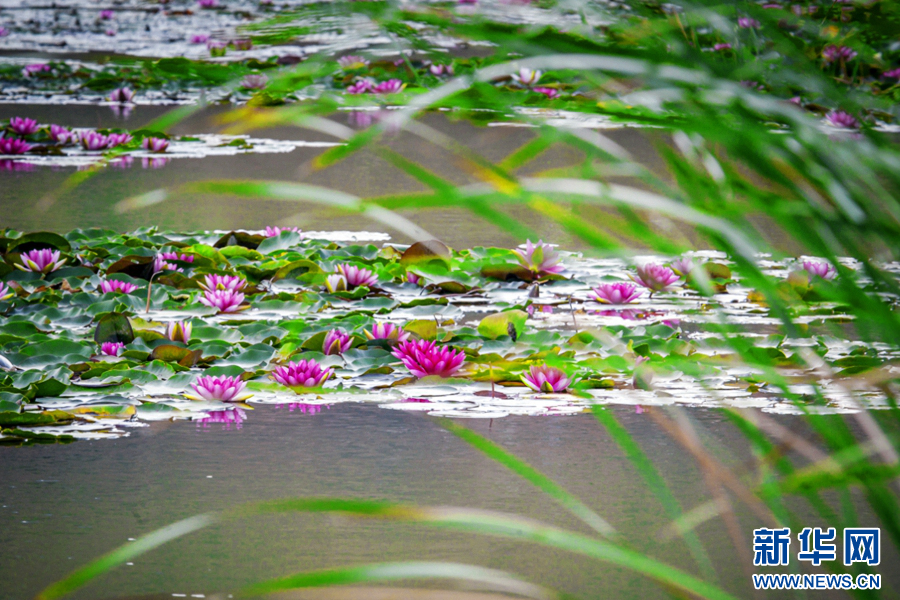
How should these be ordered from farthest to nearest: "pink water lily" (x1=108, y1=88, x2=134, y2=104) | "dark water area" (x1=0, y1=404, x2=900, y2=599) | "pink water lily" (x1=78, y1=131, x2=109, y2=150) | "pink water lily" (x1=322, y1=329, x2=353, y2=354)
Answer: "pink water lily" (x1=108, y1=88, x2=134, y2=104), "pink water lily" (x1=78, y1=131, x2=109, y2=150), "pink water lily" (x1=322, y1=329, x2=353, y2=354), "dark water area" (x1=0, y1=404, x2=900, y2=599)

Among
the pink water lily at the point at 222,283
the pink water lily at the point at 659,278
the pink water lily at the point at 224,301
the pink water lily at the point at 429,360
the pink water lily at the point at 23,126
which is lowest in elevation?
the pink water lily at the point at 659,278

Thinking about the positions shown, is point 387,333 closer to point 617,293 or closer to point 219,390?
point 219,390

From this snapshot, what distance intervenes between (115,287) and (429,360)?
932mm

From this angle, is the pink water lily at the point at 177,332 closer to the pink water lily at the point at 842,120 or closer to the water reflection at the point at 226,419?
the water reflection at the point at 226,419

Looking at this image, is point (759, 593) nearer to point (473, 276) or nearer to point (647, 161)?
point (473, 276)

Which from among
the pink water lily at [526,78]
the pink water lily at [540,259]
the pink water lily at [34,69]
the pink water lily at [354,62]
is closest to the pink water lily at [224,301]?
the pink water lily at [540,259]

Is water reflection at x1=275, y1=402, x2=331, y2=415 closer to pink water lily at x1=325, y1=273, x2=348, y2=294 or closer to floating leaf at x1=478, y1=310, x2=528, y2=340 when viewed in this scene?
floating leaf at x1=478, y1=310, x2=528, y2=340

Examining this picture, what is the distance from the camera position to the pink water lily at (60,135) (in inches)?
181

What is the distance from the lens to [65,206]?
3.61 m

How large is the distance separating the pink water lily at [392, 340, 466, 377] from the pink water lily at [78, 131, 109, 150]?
10.1 ft

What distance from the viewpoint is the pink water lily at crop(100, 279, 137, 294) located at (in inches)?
95.9

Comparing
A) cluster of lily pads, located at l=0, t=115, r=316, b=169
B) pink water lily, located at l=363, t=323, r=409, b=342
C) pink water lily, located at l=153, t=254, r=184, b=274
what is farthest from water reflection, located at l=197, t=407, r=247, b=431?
cluster of lily pads, located at l=0, t=115, r=316, b=169

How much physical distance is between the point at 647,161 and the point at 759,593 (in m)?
3.63

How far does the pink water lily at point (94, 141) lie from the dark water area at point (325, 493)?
3141mm
